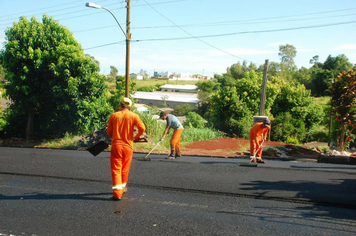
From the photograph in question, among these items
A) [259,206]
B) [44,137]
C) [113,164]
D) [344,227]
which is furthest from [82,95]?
[344,227]

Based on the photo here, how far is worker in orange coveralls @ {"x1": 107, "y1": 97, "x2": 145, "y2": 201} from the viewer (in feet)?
20.2

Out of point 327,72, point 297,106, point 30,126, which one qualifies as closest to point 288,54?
point 327,72

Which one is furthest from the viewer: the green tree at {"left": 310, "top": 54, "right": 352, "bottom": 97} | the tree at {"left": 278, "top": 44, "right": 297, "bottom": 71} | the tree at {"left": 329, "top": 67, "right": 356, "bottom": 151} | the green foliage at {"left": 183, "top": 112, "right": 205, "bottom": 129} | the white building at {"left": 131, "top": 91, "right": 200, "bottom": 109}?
the tree at {"left": 278, "top": 44, "right": 297, "bottom": 71}

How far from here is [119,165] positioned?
6215mm

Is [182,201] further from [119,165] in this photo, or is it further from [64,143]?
[64,143]

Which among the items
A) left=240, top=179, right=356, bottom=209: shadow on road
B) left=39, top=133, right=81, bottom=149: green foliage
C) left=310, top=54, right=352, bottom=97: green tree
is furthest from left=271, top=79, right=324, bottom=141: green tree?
left=240, top=179, right=356, bottom=209: shadow on road

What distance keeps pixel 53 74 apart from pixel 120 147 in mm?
14246

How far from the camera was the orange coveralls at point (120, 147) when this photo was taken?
6.15 meters

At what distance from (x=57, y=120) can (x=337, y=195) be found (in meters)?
17.3

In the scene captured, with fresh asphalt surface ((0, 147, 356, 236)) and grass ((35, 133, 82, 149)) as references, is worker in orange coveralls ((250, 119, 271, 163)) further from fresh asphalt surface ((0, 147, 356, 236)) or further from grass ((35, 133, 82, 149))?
grass ((35, 133, 82, 149))

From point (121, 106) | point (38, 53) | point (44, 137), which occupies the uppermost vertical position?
point (38, 53)

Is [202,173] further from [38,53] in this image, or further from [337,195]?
[38,53]

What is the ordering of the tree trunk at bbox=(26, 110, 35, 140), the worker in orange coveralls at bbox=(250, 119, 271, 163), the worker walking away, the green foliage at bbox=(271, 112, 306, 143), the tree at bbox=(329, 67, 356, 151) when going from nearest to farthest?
the worker in orange coveralls at bbox=(250, 119, 271, 163), the worker walking away, the tree at bbox=(329, 67, 356, 151), the tree trunk at bbox=(26, 110, 35, 140), the green foliage at bbox=(271, 112, 306, 143)

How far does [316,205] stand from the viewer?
229 inches
